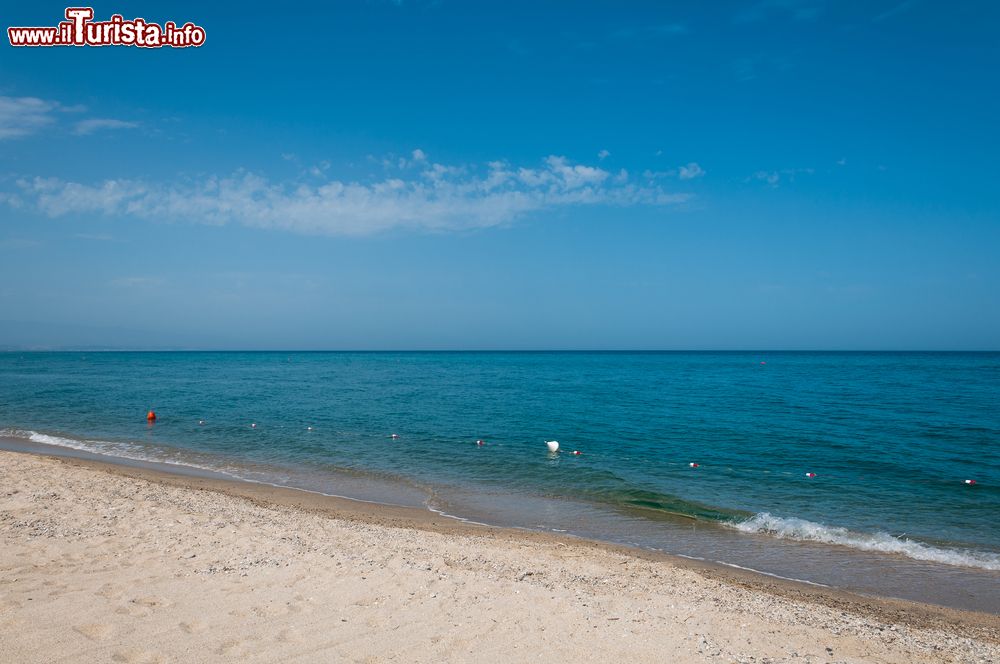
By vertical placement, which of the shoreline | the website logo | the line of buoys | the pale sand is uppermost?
the website logo

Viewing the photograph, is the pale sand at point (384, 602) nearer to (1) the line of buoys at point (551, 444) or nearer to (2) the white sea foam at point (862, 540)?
(2) the white sea foam at point (862, 540)

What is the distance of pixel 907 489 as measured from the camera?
15.8 m

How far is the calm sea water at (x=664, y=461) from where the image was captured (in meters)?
11.5

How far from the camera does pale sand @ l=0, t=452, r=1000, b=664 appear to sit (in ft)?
19.8

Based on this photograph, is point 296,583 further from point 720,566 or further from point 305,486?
point 305,486

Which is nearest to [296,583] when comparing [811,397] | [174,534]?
[174,534]

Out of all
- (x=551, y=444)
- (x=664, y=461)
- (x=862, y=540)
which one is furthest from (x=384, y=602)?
(x=551, y=444)

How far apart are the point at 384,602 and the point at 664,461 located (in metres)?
14.1

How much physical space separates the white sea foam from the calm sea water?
5cm

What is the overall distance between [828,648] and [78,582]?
29.9 feet

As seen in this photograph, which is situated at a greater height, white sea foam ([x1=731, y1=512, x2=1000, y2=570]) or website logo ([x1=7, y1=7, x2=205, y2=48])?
website logo ([x1=7, y1=7, x2=205, y2=48])

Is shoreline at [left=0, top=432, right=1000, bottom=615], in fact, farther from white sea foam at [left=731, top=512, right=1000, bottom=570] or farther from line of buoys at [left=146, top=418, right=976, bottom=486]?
line of buoys at [left=146, top=418, right=976, bottom=486]

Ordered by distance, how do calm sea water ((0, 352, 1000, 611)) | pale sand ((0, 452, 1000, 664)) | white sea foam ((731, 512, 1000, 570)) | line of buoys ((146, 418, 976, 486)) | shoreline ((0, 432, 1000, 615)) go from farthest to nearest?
1. line of buoys ((146, 418, 976, 486))
2. calm sea water ((0, 352, 1000, 611))
3. white sea foam ((731, 512, 1000, 570))
4. shoreline ((0, 432, 1000, 615))
5. pale sand ((0, 452, 1000, 664))

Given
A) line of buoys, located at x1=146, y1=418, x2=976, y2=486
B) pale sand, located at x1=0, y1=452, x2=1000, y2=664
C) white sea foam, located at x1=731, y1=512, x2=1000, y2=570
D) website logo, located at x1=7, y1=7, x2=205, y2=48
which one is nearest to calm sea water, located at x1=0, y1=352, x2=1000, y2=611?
white sea foam, located at x1=731, y1=512, x2=1000, y2=570
